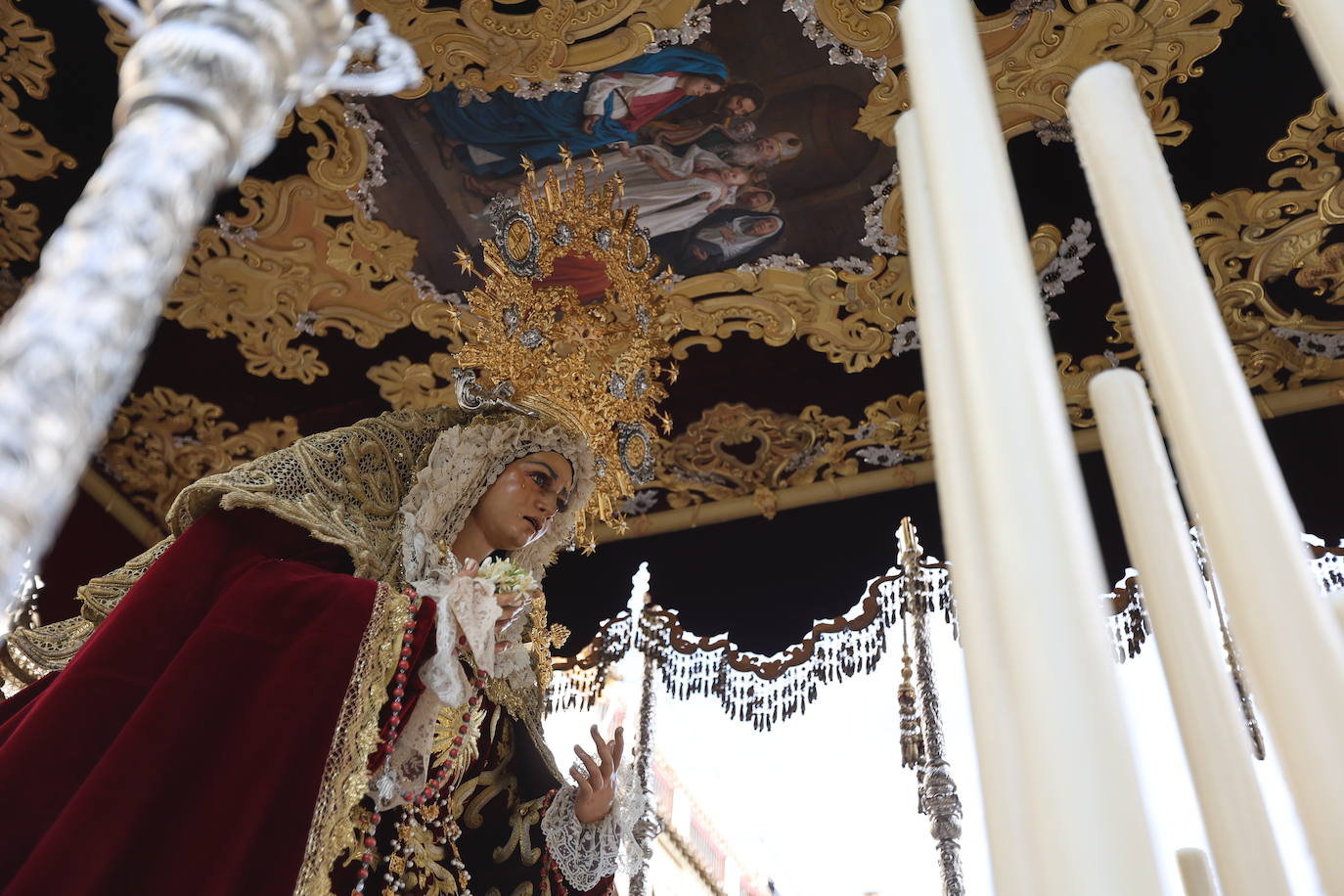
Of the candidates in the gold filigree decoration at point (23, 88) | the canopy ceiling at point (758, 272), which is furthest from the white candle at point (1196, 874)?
the gold filigree decoration at point (23, 88)

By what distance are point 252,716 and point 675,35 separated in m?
2.31

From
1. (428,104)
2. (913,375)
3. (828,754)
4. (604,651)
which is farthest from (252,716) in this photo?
(828,754)

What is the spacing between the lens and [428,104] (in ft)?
11.2

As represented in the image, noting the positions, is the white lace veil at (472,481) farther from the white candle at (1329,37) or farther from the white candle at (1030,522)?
the white candle at (1329,37)

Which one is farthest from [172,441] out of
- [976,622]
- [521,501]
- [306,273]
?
[976,622]

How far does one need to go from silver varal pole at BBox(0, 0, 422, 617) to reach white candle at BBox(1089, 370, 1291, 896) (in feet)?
2.57

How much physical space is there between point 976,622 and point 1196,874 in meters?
0.66

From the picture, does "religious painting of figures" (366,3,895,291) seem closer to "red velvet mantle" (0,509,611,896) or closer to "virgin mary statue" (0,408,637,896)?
"virgin mary statue" (0,408,637,896)

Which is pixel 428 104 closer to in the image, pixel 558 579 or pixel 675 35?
pixel 675 35

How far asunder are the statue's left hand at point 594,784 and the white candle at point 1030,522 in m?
2.36

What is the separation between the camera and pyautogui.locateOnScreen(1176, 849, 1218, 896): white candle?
1082 millimetres

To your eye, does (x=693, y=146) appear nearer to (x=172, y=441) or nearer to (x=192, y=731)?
(x=192, y=731)

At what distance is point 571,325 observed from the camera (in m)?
3.28

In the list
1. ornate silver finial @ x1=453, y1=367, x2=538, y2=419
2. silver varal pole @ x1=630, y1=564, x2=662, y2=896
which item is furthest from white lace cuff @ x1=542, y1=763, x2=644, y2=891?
ornate silver finial @ x1=453, y1=367, x2=538, y2=419
